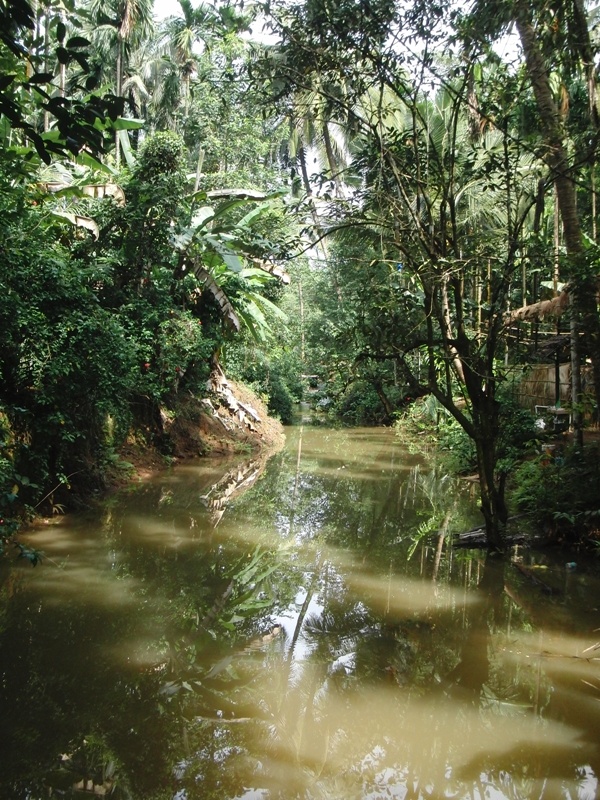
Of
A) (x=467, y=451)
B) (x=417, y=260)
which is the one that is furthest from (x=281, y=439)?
(x=417, y=260)

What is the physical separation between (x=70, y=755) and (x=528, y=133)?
7463 mm

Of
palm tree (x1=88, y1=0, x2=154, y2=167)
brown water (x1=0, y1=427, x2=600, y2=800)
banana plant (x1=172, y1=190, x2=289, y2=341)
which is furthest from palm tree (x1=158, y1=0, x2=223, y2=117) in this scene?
brown water (x1=0, y1=427, x2=600, y2=800)

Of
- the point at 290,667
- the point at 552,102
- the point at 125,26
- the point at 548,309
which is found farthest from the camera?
the point at 125,26

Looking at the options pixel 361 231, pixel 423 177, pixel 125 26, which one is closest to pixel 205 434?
pixel 361 231

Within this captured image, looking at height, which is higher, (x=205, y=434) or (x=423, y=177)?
(x=423, y=177)

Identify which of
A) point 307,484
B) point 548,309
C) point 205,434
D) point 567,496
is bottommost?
point 307,484

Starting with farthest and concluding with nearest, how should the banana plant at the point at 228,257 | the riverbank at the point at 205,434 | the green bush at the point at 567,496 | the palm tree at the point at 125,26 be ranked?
the palm tree at the point at 125,26 → the banana plant at the point at 228,257 → the riverbank at the point at 205,434 → the green bush at the point at 567,496

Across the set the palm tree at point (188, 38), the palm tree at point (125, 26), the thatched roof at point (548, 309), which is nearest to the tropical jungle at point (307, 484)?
the thatched roof at point (548, 309)

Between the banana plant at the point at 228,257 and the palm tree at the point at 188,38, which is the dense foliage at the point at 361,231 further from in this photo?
the palm tree at the point at 188,38

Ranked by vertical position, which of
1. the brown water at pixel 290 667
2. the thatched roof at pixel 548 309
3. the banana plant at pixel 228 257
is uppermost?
the banana plant at pixel 228 257

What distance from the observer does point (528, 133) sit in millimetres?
7402

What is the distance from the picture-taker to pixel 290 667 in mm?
4660

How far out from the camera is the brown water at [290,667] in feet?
11.2

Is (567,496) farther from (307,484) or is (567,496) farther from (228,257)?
(228,257)
